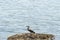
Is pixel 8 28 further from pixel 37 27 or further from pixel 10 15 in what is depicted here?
pixel 10 15

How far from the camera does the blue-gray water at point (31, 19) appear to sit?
20.1m

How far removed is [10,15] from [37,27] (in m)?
6.35

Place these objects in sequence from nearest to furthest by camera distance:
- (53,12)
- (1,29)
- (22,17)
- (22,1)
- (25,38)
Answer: (25,38)
(1,29)
(22,17)
(53,12)
(22,1)

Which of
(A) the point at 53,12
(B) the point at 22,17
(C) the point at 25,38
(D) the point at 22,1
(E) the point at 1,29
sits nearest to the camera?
(C) the point at 25,38

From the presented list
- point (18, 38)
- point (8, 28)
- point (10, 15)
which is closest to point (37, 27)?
point (8, 28)

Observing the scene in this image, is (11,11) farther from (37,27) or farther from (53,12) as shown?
(37,27)

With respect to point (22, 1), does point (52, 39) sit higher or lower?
lower

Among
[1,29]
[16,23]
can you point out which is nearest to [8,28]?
[1,29]

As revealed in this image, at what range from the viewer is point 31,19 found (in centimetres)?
2488

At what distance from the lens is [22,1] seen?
36.3m

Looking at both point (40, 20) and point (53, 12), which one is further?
point (53, 12)

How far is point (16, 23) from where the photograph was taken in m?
23.7

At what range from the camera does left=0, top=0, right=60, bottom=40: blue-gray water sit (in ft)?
66.0

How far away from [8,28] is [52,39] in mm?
8178
